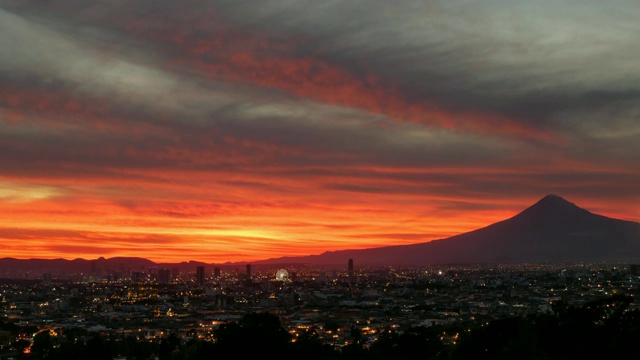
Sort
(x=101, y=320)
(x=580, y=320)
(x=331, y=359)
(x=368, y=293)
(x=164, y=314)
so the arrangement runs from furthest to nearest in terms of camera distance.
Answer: (x=368, y=293), (x=164, y=314), (x=101, y=320), (x=580, y=320), (x=331, y=359)

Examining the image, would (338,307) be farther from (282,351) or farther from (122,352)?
(282,351)

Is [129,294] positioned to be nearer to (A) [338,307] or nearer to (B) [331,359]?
(A) [338,307]

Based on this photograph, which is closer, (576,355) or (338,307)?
(576,355)

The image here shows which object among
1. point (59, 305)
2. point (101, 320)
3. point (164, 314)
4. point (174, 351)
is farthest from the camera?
point (59, 305)

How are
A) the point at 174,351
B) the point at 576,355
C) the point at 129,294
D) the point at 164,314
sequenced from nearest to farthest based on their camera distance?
the point at 576,355 < the point at 174,351 < the point at 164,314 < the point at 129,294

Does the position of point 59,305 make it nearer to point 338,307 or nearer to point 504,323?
point 338,307

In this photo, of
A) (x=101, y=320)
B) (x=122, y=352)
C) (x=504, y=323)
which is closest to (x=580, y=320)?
(x=504, y=323)

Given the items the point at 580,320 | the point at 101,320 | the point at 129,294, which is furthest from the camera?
the point at 129,294

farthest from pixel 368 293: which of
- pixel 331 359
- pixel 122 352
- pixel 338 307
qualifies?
pixel 331 359

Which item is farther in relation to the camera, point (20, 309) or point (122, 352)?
point (20, 309)
